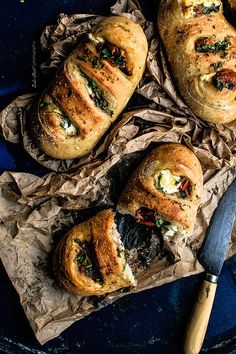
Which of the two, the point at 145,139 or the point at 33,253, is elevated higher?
the point at 145,139

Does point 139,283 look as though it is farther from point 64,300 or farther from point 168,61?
point 168,61

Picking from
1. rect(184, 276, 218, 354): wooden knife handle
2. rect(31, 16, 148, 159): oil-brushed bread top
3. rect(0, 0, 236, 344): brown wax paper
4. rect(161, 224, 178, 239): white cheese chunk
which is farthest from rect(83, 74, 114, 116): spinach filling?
rect(184, 276, 218, 354): wooden knife handle

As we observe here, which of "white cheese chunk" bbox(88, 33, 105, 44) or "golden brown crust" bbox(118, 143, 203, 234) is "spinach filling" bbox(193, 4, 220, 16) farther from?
"golden brown crust" bbox(118, 143, 203, 234)

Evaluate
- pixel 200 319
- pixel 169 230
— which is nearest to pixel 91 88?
pixel 169 230

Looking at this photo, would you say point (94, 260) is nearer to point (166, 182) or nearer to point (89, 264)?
point (89, 264)

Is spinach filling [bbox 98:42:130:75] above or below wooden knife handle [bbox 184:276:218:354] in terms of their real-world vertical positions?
above

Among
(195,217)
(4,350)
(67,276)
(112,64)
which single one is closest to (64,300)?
(67,276)
